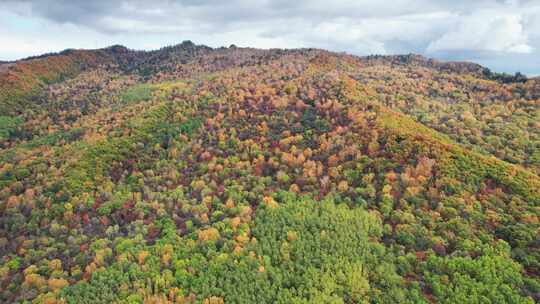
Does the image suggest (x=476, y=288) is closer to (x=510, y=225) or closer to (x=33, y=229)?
(x=510, y=225)

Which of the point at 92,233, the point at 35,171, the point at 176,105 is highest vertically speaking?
the point at 176,105

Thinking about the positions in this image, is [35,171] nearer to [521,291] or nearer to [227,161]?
[227,161]

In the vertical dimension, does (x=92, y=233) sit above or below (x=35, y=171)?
below

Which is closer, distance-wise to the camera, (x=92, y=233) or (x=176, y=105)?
(x=92, y=233)

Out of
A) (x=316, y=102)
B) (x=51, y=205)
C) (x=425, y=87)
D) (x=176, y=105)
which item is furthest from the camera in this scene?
(x=425, y=87)

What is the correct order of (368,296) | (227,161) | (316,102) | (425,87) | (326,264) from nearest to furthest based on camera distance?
(368,296)
(326,264)
(227,161)
(316,102)
(425,87)

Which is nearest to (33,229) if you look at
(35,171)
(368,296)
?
(35,171)
